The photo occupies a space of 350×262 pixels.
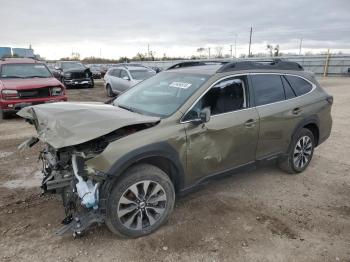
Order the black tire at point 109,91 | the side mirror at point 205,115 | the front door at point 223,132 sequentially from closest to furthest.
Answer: the side mirror at point 205,115 → the front door at point 223,132 → the black tire at point 109,91

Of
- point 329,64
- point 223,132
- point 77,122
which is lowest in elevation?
point 223,132

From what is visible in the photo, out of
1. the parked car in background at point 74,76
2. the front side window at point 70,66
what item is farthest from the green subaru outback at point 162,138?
the front side window at point 70,66

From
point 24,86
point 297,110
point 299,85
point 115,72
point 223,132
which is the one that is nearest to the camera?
point 223,132

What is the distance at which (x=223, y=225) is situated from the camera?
357cm

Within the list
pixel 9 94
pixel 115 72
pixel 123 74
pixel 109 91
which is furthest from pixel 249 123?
pixel 109 91

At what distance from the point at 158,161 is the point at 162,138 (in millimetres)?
290

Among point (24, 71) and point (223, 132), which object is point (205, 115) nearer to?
point (223, 132)

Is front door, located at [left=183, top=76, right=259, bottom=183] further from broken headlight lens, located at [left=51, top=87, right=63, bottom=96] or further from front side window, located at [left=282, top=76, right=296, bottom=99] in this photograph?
broken headlight lens, located at [left=51, top=87, right=63, bottom=96]

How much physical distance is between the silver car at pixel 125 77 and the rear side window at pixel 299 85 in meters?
8.70

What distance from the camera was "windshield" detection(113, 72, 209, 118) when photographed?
367cm

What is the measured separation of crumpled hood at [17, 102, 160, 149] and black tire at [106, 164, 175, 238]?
1.60ft

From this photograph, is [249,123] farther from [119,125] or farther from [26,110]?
[26,110]

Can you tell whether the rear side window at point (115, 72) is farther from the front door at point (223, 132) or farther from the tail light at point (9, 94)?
the front door at point (223, 132)

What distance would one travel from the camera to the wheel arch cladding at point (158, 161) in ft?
9.76
